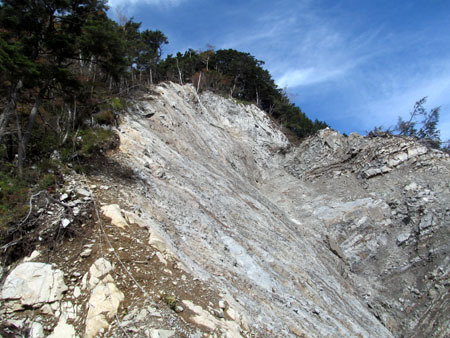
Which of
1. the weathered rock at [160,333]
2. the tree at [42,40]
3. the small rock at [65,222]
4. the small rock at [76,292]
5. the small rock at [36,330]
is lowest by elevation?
the small rock at [36,330]

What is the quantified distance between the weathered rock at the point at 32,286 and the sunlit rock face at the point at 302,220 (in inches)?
103

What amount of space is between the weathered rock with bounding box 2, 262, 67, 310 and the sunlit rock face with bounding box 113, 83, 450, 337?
8.61 ft

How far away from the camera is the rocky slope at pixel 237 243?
522 cm

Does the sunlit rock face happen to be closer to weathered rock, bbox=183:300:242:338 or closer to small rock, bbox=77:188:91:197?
weathered rock, bbox=183:300:242:338

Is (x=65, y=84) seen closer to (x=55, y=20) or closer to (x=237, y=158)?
(x=55, y=20)

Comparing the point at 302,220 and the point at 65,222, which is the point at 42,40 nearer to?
the point at 65,222

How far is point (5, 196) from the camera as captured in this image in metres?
6.81

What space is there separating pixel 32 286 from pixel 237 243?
289 inches

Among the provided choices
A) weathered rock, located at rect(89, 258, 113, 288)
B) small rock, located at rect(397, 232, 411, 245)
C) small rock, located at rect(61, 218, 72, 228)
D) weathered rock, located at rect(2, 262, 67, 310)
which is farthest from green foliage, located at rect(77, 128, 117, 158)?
small rock, located at rect(397, 232, 411, 245)

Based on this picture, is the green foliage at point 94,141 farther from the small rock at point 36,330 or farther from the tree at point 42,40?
the small rock at point 36,330

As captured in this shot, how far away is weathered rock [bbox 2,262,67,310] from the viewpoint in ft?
16.1

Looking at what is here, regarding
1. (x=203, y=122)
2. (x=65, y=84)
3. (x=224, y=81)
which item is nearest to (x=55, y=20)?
(x=65, y=84)

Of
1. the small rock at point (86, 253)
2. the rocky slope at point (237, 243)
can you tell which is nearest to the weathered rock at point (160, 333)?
the rocky slope at point (237, 243)

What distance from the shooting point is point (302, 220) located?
22125 mm
